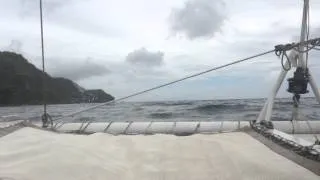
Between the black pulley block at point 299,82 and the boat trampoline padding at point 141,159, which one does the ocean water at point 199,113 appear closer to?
the black pulley block at point 299,82

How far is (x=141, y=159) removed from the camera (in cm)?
484

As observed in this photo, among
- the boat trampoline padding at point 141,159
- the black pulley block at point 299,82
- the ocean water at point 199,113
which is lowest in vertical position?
the ocean water at point 199,113

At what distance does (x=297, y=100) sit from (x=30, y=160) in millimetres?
5448

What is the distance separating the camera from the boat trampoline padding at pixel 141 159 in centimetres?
419

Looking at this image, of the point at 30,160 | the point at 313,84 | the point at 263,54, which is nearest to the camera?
the point at 30,160

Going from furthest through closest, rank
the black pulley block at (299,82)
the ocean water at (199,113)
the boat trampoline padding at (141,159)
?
the ocean water at (199,113) < the black pulley block at (299,82) < the boat trampoline padding at (141,159)

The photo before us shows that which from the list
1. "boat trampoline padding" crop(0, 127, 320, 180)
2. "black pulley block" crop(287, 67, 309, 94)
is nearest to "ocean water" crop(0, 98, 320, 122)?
"black pulley block" crop(287, 67, 309, 94)

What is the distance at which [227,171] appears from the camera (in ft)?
14.1

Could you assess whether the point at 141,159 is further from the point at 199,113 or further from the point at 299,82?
the point at 199,113

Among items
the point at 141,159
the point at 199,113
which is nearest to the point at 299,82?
the point at 141,159

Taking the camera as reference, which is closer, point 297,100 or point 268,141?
point 268,141

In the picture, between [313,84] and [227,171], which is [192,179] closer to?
[227,171]

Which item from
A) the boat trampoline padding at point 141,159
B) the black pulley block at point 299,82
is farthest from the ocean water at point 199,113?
the boat trampoline padding at point 141,159

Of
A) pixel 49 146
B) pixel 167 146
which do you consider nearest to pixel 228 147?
pixel 167 146
